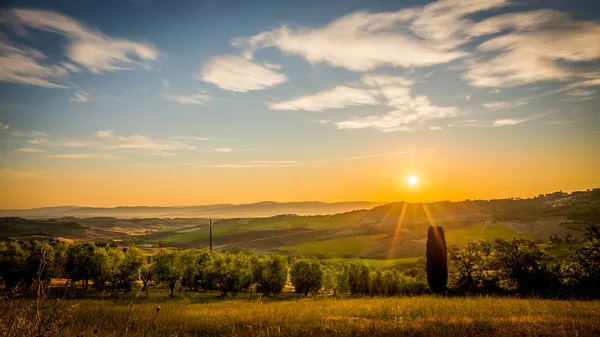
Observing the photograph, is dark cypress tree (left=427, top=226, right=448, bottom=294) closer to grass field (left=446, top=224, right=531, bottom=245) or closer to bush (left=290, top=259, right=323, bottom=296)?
→ bush (left=290, top=259, right=323, bottom=296)

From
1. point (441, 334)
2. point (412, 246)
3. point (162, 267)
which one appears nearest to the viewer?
point (441, 334)

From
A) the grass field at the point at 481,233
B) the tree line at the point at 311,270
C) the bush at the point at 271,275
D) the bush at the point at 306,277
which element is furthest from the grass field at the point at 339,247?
the bush at the point at 271,275

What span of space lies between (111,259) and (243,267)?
20.0 meters

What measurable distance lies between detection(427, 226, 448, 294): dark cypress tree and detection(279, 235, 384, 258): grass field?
87585 millimetres

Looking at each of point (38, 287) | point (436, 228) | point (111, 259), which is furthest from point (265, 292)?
point (38, 287)

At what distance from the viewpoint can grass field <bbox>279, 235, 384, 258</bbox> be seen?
137400 millimetres

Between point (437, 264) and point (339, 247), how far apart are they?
103516 millimetres

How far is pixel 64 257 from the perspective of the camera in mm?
50656

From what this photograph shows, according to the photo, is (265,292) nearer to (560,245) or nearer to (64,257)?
(64,257)

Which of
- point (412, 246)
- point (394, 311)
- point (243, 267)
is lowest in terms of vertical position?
point (412, 246)

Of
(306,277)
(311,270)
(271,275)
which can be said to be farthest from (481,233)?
(271,275)

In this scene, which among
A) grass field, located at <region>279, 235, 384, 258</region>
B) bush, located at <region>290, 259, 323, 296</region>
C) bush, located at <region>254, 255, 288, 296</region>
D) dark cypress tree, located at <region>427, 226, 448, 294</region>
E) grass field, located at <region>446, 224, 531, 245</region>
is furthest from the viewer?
grass field, located at <region>446, 224, 531, 245</region>

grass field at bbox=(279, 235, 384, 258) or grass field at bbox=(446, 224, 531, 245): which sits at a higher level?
grass field at bbox=(446, 224, 531, 245)

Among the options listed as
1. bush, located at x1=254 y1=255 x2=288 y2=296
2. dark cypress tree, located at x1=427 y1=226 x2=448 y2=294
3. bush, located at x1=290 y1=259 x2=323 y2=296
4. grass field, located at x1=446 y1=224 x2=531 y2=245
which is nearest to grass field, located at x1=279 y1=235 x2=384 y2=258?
grass field, located at x1=446 y1=224 x2=531 y2=245
